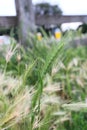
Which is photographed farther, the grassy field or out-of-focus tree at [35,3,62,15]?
out-of-focus tree at [35,3,62,15]

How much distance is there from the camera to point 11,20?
8.59 ft

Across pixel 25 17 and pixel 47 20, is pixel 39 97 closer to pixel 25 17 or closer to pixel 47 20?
pixel 25 17

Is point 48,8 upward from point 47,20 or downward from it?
downward

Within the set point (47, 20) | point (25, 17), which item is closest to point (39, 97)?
point (25, 17)

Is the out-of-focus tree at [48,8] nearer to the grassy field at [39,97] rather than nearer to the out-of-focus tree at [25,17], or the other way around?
the out-of-focus tree at [25,17]

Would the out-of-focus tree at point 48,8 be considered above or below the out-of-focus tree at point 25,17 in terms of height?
below

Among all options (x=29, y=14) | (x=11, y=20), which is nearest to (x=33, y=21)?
(x=29, y=14)

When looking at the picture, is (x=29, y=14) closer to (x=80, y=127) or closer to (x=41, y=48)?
(x=41, y=48)

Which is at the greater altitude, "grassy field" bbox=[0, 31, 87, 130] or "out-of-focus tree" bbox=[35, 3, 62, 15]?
"grassy field" bbox=[0, 31, 87, 130]

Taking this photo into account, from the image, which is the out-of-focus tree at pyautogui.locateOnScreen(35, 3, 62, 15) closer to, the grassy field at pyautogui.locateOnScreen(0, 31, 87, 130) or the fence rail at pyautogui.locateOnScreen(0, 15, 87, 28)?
the fence rail at pyautogui.locateOnScreen(0, 15, 87, 28)

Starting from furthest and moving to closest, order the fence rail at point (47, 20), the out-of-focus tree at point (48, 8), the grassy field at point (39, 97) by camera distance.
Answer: the out-of-focus tree at point (48, 8) → the fence rail at point (47, 20) → the grassy field at point (39, 97)

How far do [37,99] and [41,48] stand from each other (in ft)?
4.42

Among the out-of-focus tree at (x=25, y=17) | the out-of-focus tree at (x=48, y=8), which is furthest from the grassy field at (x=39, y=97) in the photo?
the out-of-focus tree at (x=48, y=8)

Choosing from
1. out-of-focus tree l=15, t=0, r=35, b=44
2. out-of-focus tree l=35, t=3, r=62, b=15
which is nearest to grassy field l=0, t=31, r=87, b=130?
out-of-focus tree l=15, t=0, r=35, b=44
